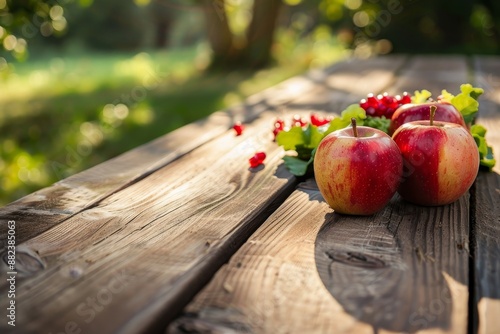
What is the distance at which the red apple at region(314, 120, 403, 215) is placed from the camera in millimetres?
1305

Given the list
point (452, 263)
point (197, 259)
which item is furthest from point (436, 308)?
point (197, 259)

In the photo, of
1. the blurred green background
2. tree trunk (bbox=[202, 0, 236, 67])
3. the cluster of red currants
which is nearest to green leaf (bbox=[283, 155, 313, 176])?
the cluster of red currants

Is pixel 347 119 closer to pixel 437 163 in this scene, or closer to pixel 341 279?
pixel 437 163

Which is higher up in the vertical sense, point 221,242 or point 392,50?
point 221,242

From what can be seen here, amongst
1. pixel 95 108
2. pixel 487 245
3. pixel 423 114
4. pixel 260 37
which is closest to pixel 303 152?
pixel 423 114

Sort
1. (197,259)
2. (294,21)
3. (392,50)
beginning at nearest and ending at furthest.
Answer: (197,259) < (392,50) < (294,21)

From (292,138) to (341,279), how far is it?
72 centimetres

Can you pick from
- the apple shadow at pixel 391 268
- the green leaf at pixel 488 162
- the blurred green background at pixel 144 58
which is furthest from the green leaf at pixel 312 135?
the blurred green background at pixel 144 58

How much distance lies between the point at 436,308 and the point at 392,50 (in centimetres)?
848

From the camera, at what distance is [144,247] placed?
3.71 ft

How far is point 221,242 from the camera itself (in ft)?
3.73

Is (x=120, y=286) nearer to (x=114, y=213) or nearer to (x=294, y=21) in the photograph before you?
(x=114, y=213)

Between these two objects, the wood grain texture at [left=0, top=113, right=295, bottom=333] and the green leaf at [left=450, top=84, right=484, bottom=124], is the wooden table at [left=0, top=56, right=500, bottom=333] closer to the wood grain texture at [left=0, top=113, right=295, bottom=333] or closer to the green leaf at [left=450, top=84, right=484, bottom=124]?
the wood grain texture at [left=0, top=113, right=295, bottom=333]

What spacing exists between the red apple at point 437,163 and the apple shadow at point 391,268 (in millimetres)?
52
